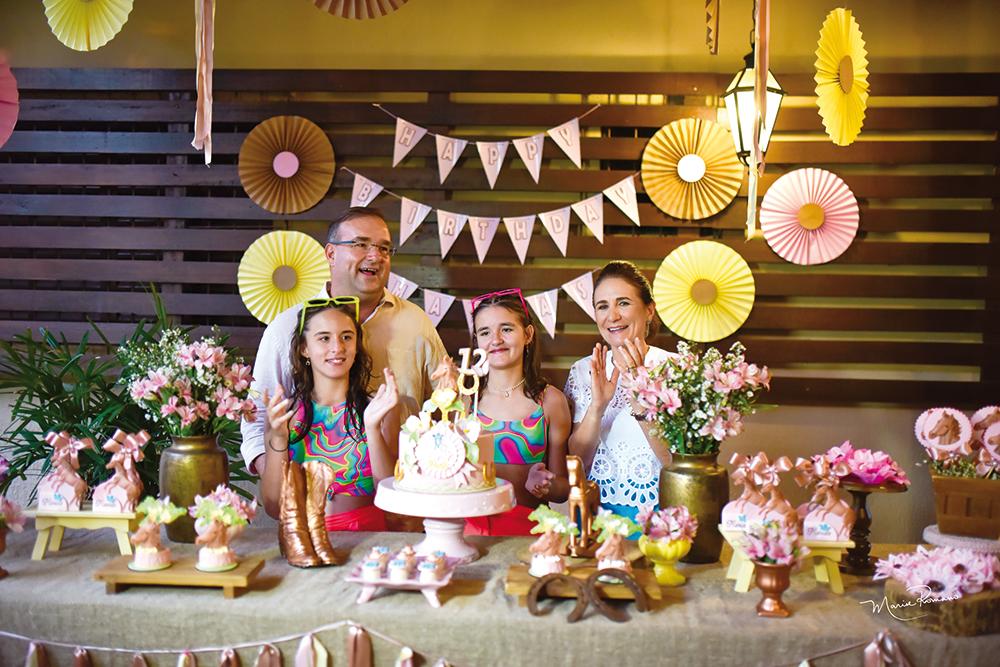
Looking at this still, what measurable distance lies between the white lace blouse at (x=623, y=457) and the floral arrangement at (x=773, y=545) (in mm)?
762

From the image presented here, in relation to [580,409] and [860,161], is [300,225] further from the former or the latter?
[860,161]

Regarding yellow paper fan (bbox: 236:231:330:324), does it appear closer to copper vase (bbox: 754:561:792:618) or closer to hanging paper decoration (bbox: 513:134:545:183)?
hanging paper decoration (bbox: 513:134:545:183)

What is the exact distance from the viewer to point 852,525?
2.09m

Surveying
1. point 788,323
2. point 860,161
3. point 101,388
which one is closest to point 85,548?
point 101,388

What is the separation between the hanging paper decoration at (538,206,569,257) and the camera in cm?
415

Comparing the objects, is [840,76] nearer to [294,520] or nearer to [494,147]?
[494,147]

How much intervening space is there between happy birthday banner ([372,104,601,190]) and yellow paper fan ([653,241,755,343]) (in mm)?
712

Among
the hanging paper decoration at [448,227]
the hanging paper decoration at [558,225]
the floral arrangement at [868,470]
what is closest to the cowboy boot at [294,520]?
the floral arrangement at [868,470]

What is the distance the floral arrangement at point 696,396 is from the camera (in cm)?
215

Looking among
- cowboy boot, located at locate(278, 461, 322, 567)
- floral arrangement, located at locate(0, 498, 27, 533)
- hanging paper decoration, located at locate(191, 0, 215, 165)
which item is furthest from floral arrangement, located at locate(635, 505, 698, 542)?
hanging paper decoration, located at locate(191, 0, 215, 165)

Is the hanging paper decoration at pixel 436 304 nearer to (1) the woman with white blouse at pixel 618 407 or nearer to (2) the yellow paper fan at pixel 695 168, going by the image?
(2) the yellow paper fan at pixel 695 168

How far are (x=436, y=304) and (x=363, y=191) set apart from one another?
673 millimetres

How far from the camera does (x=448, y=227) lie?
4.18 m

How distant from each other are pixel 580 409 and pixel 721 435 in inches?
32.3
